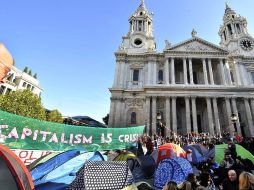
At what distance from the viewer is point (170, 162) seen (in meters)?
7.66

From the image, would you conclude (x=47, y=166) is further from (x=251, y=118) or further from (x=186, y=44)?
(x=186, y=44)

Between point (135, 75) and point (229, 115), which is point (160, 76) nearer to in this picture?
point (135, 75)

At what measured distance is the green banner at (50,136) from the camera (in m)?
8.05

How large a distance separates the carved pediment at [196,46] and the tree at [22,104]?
23322 millimetres

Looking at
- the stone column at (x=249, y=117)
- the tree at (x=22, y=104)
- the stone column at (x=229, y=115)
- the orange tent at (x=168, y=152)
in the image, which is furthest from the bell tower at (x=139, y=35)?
the orange tent at (x=168, y=152)

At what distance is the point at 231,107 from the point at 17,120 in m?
27.9

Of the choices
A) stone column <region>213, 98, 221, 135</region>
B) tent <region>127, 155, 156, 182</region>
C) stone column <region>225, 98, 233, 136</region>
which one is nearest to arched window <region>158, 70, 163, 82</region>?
stone column <region>213, 98, 221, 135</region>

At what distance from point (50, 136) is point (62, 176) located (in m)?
2.86

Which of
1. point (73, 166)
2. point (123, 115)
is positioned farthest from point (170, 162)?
point (123, 115)

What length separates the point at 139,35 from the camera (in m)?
38.1

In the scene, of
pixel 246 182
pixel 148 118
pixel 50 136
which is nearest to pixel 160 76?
pixel 148 118

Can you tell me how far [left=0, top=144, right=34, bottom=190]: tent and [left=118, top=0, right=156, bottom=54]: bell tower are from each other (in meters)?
32.2

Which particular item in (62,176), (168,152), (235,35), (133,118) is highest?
(235,35)

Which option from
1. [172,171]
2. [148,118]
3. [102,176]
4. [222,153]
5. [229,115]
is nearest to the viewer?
[102,176]
